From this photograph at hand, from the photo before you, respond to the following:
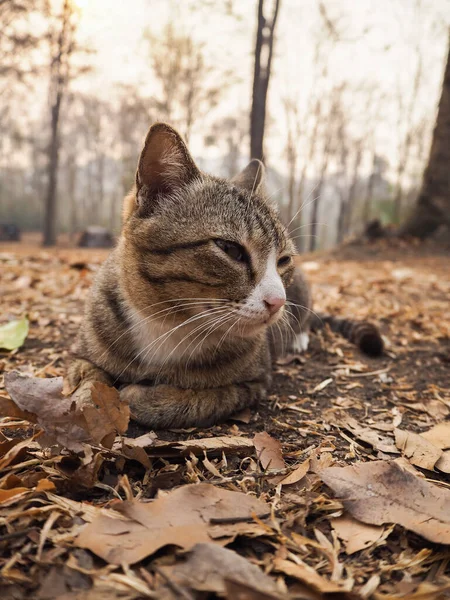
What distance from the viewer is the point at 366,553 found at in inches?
60.6

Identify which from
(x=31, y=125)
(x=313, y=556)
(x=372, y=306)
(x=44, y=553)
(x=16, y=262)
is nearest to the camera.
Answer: (x=44, y=553)

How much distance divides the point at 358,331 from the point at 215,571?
322cm

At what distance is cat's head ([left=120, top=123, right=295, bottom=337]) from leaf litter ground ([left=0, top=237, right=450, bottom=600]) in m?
0.65

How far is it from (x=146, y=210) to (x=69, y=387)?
1166 millimetres

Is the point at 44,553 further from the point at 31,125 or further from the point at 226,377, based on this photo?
the point at 31,125

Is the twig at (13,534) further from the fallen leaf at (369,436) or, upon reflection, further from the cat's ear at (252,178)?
the cat's ear at (252,178)

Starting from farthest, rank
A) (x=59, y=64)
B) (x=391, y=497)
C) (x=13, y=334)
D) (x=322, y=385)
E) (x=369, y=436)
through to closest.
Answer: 1. (x=59, y=64)
2. (x=13, y=334)
3. (x=322, y=385)
4. (x=369, y=436)
5. (x=391, y=497)

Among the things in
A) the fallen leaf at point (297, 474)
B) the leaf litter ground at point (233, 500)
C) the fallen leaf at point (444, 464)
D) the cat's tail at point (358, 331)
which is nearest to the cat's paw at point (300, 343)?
the cat's tail at point (358, 331)

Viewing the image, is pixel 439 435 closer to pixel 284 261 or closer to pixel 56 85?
pixel 284 261

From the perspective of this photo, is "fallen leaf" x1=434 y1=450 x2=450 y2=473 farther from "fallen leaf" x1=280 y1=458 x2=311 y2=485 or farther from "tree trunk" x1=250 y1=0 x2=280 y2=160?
"tree trunk" x1=250 y1=0 x2=280 y2=160

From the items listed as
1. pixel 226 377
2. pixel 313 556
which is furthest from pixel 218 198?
pixel 313 556

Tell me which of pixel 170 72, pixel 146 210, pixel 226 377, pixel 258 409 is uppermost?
pixel 170 72

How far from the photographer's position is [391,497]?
1.78 metres

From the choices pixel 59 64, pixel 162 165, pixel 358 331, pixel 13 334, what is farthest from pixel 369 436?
pixel 59 64
